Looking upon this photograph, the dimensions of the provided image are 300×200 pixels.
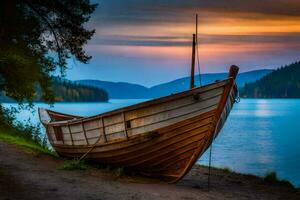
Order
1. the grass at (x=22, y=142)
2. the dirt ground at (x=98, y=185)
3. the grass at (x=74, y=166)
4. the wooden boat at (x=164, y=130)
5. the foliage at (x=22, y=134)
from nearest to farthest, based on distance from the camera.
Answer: the dirt ground at (x=98, y=185) < the wooden boat at (x=164, y=130) < the grass at (x=74, y=166) < the grass at (x=22, y=142) < the foliage at (x=22, y=134)

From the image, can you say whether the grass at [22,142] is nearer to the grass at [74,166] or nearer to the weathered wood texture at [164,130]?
the grass at [74,166]

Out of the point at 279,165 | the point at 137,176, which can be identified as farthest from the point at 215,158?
the point at 137,176

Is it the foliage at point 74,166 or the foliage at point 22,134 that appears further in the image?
the foliage at point 22,134

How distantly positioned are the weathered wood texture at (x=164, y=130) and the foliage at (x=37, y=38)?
11.5ft

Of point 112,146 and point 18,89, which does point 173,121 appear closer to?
point 112,146

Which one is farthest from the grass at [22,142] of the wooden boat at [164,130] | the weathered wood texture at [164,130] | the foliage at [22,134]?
the weathered wood texture at [164,130]

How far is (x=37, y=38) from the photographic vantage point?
2034 centimetres

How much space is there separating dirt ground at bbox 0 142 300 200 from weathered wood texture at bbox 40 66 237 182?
64cm

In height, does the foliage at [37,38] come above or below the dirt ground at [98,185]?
above

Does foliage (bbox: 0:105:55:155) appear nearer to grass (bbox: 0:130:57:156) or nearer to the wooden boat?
grass (bbox: 0:130:57:156)

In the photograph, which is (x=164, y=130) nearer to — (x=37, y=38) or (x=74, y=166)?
(x=74, y=166)

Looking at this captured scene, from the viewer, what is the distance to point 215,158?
41.1 meters

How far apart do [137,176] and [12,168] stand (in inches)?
156

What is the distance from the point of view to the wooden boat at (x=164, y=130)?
47.4 ft
